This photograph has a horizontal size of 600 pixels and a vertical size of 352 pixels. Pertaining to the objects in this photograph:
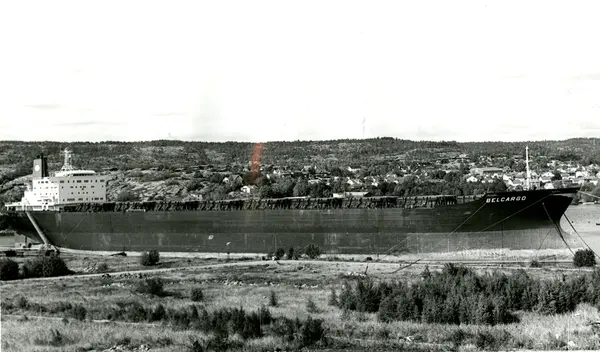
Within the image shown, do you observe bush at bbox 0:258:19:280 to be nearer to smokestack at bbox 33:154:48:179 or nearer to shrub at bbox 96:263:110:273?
shrub at bbox 96:263:110:273

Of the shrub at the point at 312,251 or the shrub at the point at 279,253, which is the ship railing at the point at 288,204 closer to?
the shrub at the point at 312,251

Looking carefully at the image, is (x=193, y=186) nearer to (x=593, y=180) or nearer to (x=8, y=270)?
(x=593, y=180)

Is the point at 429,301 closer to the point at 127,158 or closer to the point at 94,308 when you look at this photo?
the point at 94,308

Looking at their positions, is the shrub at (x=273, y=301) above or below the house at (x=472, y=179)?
below

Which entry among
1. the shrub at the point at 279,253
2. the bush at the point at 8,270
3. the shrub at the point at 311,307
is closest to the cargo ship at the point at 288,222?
the shrub at the point at 279,253

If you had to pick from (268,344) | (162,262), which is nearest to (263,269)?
(162,262)

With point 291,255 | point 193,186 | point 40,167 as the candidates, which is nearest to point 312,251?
point 291,255
